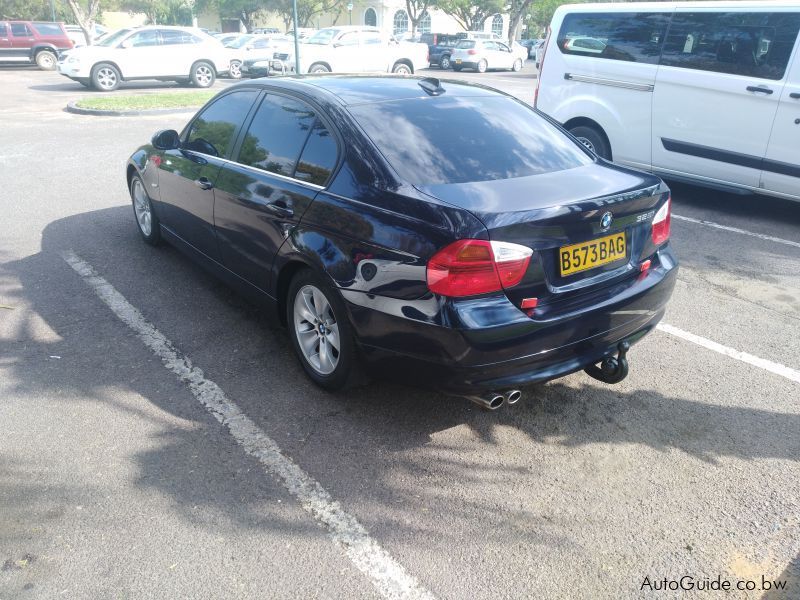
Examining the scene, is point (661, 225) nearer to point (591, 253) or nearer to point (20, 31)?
point (591, 253)

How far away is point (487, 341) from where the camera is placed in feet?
9.02

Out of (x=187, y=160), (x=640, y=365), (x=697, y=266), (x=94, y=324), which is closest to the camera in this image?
(x=640, y=365)

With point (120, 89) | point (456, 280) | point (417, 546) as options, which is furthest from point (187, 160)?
point (120, 89)

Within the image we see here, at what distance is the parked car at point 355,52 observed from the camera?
2053 cm

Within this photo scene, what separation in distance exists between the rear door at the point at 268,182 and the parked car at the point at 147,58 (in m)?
16.5

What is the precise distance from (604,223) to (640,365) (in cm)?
130

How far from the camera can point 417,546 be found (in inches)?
102

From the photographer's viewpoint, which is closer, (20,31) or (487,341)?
(487,341)

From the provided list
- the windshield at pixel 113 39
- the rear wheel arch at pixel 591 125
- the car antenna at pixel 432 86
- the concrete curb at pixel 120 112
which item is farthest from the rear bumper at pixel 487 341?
the windshield at pixel 113 39

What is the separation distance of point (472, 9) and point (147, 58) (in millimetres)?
38832

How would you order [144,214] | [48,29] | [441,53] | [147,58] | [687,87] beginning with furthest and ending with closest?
1. [441,53]
2. [48,29]
3. [147,58]
4. [687,87]
5. [144,214]

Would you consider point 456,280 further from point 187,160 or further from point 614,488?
point 187,160

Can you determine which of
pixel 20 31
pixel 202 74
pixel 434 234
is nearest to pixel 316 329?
pixel 434 234

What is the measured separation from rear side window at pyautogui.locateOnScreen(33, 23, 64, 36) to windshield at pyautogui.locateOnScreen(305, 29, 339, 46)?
10.5 metres
